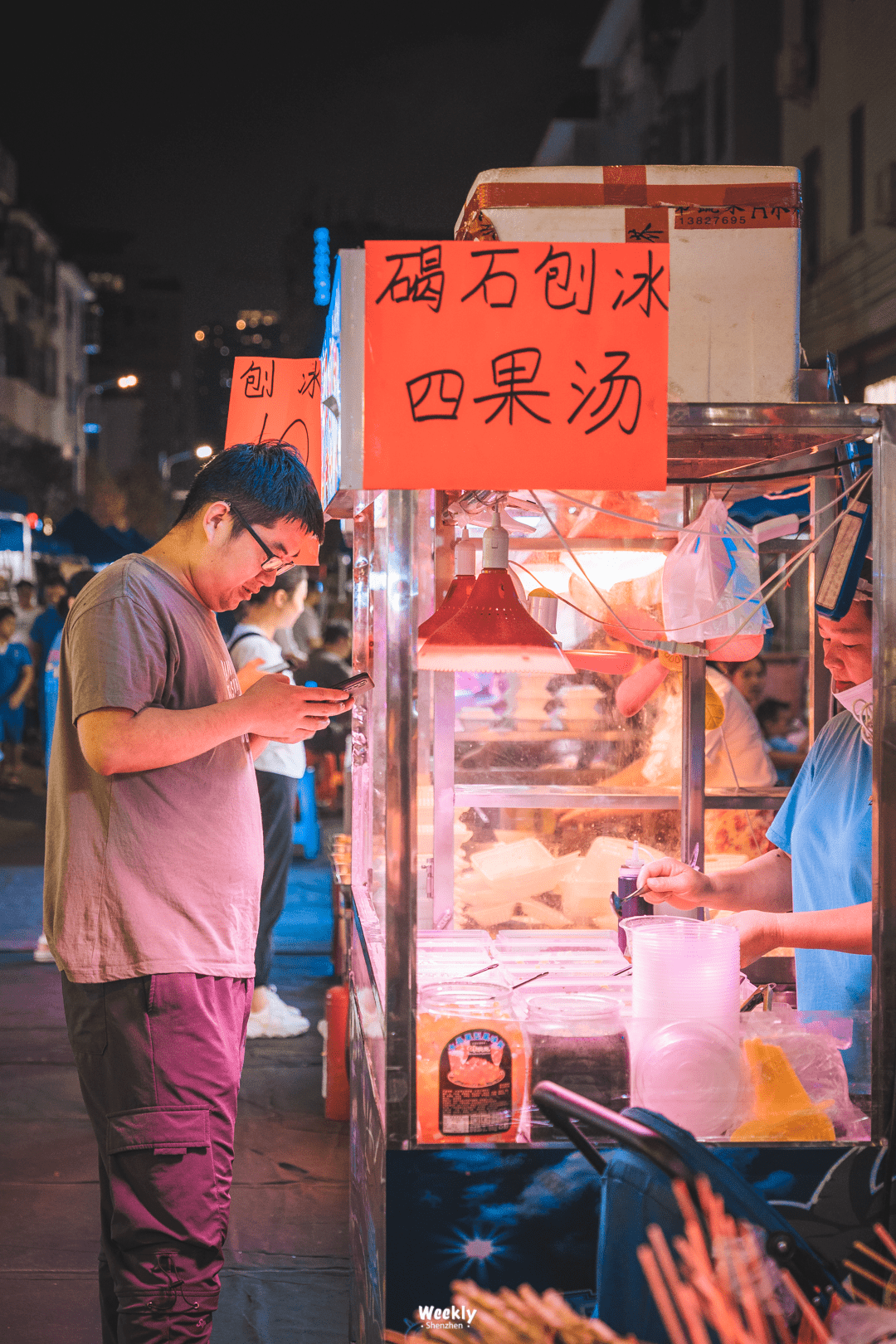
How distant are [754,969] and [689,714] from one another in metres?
1.33

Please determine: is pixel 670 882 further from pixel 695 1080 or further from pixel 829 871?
pixel 695 1080

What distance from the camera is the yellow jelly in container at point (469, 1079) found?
6.15 ft

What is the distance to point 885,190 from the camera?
48.3 feet

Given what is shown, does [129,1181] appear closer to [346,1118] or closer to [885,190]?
[346,1118]

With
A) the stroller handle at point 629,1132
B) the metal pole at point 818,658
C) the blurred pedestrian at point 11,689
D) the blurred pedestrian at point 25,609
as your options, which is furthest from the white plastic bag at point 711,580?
the blurred pedestrian at point 11,689

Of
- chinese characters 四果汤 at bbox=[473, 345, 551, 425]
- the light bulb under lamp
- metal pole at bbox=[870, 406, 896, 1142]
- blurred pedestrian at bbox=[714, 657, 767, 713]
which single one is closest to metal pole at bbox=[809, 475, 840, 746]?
the light bulb under lamp

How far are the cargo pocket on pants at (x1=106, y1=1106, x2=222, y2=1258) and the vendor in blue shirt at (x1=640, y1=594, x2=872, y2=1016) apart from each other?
1187 mm

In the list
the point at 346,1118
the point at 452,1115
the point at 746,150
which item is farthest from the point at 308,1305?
the point at 746,150

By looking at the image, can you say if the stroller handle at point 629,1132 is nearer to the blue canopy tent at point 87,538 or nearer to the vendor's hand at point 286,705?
the vendor's hand at point 286,705

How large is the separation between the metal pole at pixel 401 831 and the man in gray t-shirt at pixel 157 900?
1.47 ft

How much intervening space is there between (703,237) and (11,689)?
14.2 m

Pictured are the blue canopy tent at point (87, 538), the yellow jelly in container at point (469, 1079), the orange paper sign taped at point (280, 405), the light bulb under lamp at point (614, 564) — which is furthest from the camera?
the blue canopy tent at point (87, 538)

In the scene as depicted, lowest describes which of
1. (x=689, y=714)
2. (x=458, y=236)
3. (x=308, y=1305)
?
(x=308, y=1305)

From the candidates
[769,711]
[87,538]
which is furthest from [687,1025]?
[87,538]
